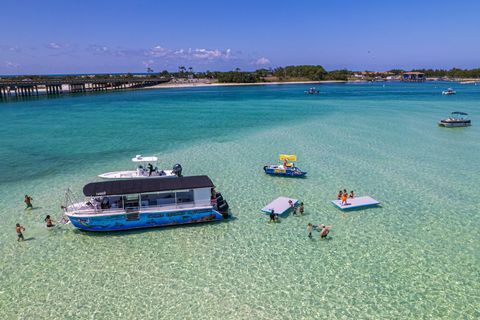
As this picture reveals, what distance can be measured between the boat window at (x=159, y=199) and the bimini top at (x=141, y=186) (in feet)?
3.05

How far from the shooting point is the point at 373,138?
46.7 metres

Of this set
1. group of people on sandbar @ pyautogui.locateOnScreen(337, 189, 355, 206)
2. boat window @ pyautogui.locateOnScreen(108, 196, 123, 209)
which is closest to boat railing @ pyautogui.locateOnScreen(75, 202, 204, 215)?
boat window @ pyautogui.locateOnScreen(108, 196, 123, 209)

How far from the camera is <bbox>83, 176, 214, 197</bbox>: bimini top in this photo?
67.1 ft

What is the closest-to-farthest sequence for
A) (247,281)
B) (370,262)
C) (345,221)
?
(247,281) → (370,262) → (345,221)

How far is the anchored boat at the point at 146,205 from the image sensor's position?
67.2ft

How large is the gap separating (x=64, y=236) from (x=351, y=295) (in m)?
17.3

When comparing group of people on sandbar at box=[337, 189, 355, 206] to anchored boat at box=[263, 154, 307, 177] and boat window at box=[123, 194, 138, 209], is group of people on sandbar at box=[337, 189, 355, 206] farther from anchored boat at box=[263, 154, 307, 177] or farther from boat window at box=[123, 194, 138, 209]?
boat window at box=[123, 194, 138, 209]

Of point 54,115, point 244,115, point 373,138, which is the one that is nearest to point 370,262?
point 373,138

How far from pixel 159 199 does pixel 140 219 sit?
1867mm

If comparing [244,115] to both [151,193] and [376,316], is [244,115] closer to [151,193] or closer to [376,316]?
[151,193]

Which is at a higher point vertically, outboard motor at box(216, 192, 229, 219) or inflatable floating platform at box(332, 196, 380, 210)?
outboard motor at box(216, 192, 229, 219)

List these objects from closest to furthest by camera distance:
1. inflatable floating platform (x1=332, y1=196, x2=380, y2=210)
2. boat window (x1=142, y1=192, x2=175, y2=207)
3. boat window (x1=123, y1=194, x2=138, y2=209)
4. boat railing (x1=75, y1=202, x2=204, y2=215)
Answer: boat railing (x1=75, y1=202, x2=204, y2=215) < boat window (x1=123, y1=194, x2=138, y2=209) < boat window (x1=142, y1=192, x2=175, y2=207) < inflatable floating platform (x1=332, y1=196, x2=380, y2=210)

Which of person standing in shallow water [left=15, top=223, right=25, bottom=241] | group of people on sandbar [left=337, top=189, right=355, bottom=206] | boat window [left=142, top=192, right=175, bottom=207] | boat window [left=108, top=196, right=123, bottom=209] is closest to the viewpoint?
person standing in shallow water [left=15, top=223, right=25, bottom=241]

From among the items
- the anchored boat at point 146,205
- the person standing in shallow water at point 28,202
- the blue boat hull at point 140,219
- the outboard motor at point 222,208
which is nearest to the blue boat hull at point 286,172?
the anchored boat at point 146,205
